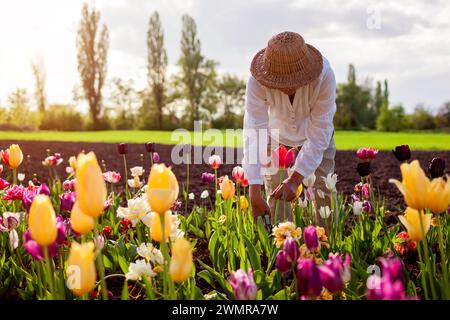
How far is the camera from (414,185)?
1.49 metres

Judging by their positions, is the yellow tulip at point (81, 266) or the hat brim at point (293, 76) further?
the hat brim at point (293, 76)

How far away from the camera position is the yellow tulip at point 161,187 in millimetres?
1400

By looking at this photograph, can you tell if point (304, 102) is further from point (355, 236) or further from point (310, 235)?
point (310, 235)

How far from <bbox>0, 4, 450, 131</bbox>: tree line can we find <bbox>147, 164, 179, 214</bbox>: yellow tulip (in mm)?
31733

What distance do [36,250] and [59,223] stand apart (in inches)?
4.8

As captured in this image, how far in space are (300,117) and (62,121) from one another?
113 feet

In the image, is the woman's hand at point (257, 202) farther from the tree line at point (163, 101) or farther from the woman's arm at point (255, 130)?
the tree line at point (163, 101)

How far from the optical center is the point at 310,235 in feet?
5.79

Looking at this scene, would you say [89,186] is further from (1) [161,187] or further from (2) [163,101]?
(2) [163,101]

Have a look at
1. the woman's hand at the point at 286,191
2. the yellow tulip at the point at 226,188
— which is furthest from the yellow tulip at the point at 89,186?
the woman's hand at the point at 286,191

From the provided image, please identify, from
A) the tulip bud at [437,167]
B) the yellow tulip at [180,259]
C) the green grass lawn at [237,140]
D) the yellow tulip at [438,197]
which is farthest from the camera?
the green grass lawn at [237,140]

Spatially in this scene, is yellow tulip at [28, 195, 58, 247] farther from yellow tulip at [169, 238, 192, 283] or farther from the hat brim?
the hat brim

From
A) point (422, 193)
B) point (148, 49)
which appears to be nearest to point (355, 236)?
point (422, 193)

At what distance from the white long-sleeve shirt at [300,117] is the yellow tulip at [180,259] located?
1678 mm
